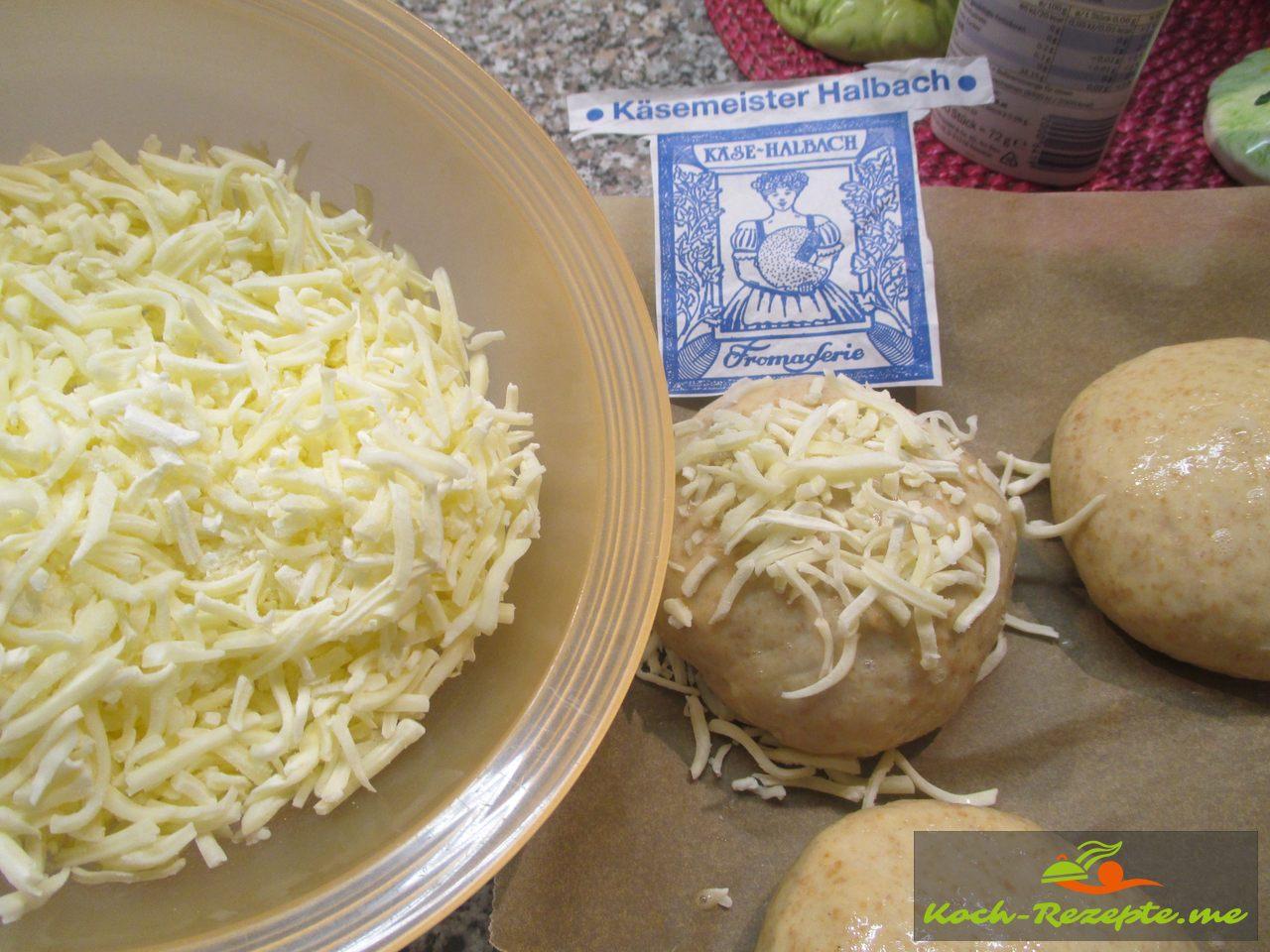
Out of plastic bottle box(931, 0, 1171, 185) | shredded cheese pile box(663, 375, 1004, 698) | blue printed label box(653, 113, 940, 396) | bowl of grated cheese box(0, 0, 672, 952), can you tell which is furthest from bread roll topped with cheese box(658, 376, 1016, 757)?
plastic bottle box(931, 0, 1171, 185)

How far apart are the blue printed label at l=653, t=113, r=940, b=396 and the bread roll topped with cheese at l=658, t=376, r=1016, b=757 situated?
0.69ft

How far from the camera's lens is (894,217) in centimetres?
126

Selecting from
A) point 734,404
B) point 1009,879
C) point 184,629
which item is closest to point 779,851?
point 1009,879

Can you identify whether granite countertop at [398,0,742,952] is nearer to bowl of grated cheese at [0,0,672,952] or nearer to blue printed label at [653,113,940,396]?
blue printed label at [653,113,940,396]

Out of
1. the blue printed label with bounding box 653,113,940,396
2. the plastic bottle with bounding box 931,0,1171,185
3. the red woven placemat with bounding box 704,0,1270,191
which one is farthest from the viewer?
the red woven placemat with bounding box 704,0,1270,191

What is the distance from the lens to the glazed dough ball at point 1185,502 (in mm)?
1005

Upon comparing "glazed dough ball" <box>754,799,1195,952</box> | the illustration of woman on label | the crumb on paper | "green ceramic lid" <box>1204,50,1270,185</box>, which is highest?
"green ceramic lid" <box>1204,50,1270,185</box>

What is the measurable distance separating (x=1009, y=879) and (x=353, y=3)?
1086 mm

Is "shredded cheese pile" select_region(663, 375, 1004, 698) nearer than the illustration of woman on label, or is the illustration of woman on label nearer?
"shredded cheese pile" select_region(663, 375, 1004, 698)

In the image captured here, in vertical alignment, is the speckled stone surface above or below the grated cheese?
above

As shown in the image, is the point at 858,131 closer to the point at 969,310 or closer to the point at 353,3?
the point at 969,310

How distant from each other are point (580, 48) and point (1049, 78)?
0.69m

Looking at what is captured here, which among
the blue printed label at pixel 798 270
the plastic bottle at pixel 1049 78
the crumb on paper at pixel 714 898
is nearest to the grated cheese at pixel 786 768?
the crumb on paper at pixel 714 898

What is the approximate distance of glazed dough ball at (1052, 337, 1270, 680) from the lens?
1.00m
